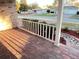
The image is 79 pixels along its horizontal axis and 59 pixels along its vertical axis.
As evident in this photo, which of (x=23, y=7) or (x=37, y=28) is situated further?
(x=23, y=7)

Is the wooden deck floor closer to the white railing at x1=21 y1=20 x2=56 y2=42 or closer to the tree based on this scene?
the white railing at x1=21 y1=20 x2=56 y2=42

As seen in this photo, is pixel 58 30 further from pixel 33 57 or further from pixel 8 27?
pixel 8 27

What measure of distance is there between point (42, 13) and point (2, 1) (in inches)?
326

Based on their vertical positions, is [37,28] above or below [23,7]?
below

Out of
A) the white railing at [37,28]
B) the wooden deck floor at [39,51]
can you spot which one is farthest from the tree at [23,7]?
the wooden deck floor at [39,51]

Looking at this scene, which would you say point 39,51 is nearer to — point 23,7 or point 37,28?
point 37,28

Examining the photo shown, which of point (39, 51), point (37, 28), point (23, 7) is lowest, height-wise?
point (39, 51)

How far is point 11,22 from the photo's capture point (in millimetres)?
6277

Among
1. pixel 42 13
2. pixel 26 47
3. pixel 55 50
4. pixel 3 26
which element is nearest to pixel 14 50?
pixel 26 47

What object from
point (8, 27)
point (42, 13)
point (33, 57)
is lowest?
point (33, 57)

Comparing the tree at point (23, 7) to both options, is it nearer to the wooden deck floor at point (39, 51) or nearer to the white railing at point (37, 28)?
the white railing at point (37, 28)

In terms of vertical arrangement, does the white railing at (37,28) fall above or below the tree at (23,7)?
below

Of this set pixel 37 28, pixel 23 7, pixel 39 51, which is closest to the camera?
pixel 39 51

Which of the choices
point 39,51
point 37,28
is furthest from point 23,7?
point 39,51
